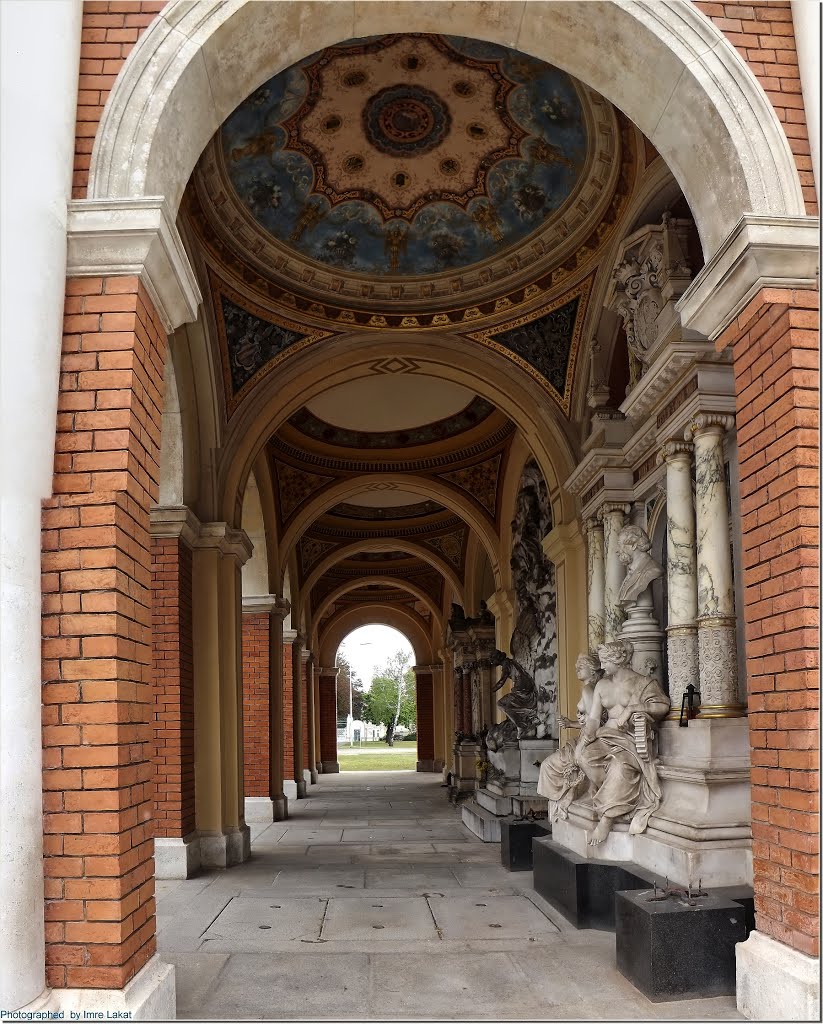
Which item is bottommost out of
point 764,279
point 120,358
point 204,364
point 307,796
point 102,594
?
point 307,796

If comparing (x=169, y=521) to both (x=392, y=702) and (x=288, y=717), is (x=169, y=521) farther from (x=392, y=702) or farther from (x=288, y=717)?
(x=392, y=702)

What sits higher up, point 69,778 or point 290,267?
point 290,267

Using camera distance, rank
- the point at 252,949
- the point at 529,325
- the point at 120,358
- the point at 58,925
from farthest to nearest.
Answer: the point at 529,325 < the point at 252,949 < the point at 120,358 < the point at 58,925

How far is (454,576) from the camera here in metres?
21.4

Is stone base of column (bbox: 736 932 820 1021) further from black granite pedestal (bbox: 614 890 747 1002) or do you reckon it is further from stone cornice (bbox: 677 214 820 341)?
stone cornice (bbox: 677 214 820 341)

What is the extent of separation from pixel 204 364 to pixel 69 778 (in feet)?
22.9

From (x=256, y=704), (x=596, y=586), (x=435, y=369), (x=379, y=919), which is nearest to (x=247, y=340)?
(x=435, y=369)

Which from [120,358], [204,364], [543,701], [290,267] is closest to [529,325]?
[290,267]

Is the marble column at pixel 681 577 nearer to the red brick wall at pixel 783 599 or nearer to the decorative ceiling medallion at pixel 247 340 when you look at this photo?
the red brick wall at pixel 783 599

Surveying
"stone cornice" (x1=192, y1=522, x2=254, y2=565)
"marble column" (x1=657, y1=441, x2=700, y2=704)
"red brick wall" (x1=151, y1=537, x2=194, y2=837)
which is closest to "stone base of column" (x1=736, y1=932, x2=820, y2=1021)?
"marble column" (x1=657, y1=441, x2=700, y2=704)

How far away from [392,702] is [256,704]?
53.6m

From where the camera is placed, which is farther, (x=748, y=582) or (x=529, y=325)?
(x=529, y=325)

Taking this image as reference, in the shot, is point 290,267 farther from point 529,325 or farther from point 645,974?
point 645,974

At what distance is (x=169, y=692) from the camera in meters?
9.02
